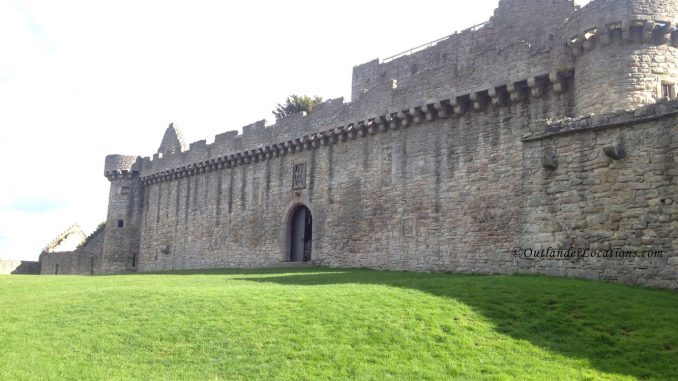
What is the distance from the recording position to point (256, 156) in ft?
100

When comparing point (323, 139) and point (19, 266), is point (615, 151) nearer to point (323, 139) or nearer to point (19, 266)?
point (323, 139)

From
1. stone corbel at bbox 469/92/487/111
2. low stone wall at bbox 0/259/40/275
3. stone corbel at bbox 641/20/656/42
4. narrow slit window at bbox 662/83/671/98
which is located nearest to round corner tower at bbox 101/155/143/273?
low stone wall at bbox 0/259/40/275

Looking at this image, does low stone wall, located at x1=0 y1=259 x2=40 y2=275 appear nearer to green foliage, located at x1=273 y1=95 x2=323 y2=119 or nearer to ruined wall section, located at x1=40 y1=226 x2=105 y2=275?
ruined wall section, located at x1=40 y1=226 x2=105 y2=275

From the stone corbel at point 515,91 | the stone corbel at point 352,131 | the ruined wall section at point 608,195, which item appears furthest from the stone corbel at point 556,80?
the stone corbel at point 352,131

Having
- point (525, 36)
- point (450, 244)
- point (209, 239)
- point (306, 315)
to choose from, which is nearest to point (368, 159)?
point (450, 244)

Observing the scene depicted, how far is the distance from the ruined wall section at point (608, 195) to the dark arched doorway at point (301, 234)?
1420 cm

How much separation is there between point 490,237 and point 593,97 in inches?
198

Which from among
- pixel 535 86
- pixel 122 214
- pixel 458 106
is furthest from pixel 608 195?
pixel 122 214

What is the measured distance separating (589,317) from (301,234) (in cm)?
1860

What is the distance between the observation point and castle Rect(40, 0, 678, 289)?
13.5 m

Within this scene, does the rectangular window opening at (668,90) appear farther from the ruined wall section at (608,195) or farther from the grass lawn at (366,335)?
the grass lawn at (366,335)

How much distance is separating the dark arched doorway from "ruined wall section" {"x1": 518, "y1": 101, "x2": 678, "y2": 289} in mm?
14204

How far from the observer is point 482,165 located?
20359 millimetres

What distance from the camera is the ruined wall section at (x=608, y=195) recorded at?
1295 cm
